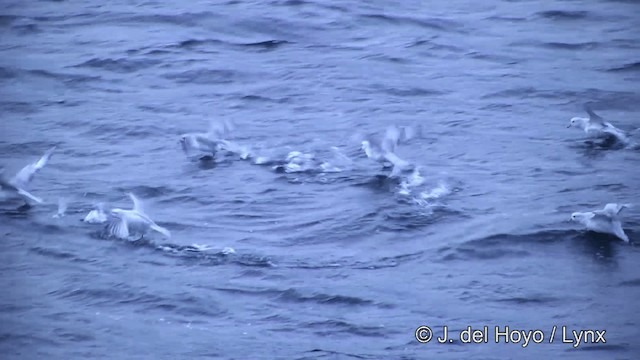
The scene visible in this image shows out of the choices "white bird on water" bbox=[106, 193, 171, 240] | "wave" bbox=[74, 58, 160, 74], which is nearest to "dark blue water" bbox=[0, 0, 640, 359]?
"wave" bbox=[74, 58, 160, 74]

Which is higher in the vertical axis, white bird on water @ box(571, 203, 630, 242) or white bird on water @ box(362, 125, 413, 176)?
white bird on water @ box(571, 203, 630, 242)

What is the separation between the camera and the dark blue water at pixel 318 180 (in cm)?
876

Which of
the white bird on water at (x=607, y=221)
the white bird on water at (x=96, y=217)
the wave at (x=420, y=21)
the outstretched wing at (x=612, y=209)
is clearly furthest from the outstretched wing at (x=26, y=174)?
the wave at (x=420, y=21)

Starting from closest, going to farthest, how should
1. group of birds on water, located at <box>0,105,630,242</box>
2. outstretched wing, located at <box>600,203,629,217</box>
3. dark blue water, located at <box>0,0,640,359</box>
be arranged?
dark blue water, located at <box>0,0,640,359</box>, outstretched wing, located at <box>600,203,629,217</box>, group of birds on water, located at <box>0,105,630,242</box>

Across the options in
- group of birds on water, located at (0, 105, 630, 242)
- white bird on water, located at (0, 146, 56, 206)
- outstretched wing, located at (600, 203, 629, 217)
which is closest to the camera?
outstretched wing, located at (600, 203, 629, 217)

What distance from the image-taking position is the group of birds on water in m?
9.97

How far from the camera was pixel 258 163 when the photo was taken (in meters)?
12.0

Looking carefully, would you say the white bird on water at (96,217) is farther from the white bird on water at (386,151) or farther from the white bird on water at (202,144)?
the white bird on water at (386,151)

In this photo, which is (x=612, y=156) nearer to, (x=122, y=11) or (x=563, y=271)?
(x=563, y=271)

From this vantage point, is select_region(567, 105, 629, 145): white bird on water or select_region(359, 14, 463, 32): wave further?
select_region(359, 14, 463, 32): wave

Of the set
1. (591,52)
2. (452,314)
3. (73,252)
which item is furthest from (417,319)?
(591,52)

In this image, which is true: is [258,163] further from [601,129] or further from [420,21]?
[420,21]

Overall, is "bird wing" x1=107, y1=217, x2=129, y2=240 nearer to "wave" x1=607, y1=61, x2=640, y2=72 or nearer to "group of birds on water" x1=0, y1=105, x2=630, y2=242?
"group of birds on water" x1=0, y1=105, x2=630, y2=242

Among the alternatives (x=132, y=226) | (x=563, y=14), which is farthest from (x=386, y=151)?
(x=563, y=14)
